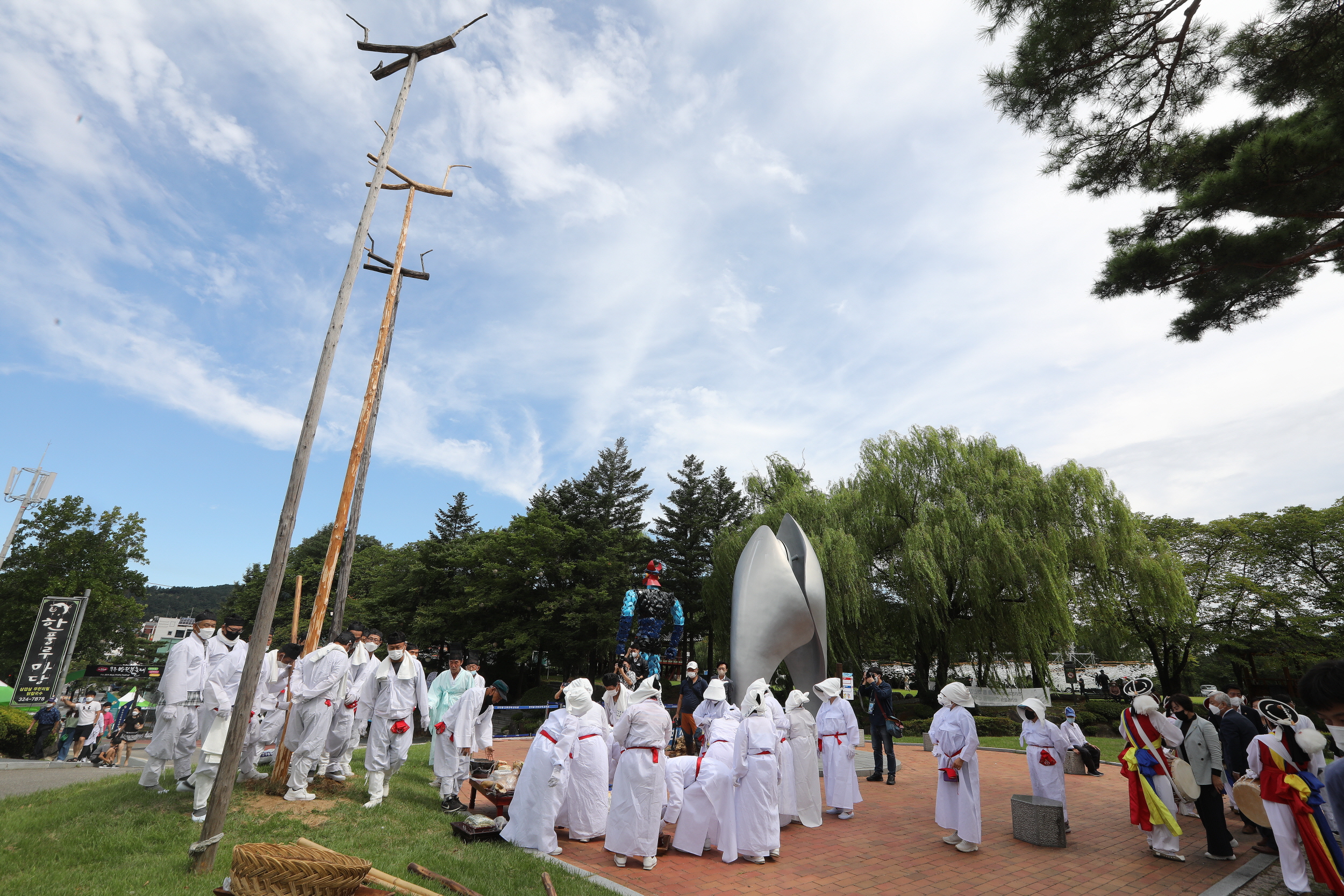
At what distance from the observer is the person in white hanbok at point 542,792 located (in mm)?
6117

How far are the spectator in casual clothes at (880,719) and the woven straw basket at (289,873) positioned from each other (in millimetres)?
7914

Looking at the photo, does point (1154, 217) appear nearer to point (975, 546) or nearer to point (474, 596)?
point (975, 546)

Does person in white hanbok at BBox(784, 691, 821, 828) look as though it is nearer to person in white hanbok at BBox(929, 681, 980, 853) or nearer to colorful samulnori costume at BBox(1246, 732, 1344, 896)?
person in white hanbok at BBox(929, 681, 980, 853)

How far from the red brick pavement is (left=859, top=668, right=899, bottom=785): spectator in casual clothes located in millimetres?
1641

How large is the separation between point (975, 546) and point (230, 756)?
18582mm

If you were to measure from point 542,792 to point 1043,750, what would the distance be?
18.4ft

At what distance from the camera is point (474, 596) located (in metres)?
28.0

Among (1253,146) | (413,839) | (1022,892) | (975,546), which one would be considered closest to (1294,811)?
(1022,892)

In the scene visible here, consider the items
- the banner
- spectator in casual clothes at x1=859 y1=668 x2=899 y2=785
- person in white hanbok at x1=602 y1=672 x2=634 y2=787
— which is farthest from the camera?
the banner

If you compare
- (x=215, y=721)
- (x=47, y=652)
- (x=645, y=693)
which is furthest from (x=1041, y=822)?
(x=47, y=652)

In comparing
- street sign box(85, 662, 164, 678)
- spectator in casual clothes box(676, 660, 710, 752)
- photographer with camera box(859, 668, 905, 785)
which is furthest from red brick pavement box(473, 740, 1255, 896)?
street sign box(85, 662, 164, 678)

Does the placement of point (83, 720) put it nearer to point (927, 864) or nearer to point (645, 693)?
point (645, 693)

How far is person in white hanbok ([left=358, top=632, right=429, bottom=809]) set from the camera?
721 cm

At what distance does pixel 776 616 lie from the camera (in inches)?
490
